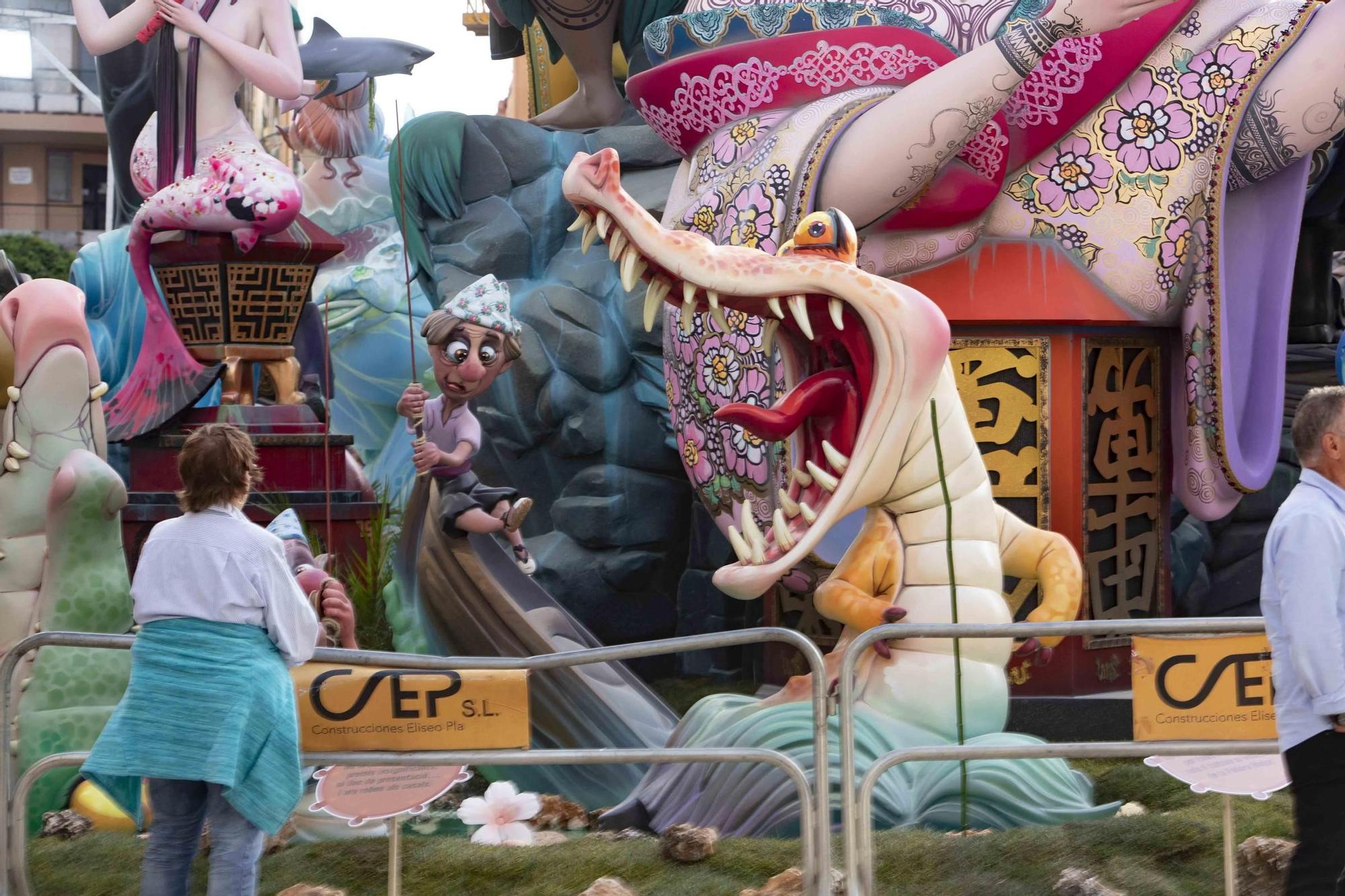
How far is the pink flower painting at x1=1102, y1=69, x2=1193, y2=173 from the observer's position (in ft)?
17.7

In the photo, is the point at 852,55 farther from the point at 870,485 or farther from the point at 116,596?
the point at 116,596

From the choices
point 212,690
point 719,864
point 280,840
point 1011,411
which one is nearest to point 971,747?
point 719,864

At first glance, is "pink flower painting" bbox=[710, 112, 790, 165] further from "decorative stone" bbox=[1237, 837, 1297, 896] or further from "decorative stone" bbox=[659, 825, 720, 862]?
"decorative stone" bbox=[1237, 837, 1297, 896]

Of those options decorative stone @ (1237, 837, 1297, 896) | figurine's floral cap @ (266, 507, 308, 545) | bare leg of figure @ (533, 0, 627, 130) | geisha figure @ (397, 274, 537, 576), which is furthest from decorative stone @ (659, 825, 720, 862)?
bare leg of figure @ (533, 0, 627, 130)

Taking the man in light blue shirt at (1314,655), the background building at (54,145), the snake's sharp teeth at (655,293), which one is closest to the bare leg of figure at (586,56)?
the snake's sharp teeth at (655,293)

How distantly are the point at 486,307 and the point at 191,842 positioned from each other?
2837 millimetres

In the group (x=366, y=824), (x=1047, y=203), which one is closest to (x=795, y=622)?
(x=1047, y=203)

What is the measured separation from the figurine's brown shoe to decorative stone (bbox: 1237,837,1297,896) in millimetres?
2498

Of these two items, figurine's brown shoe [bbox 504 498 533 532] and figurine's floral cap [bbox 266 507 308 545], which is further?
figurine's brown shoe [bbox 504 498 533 532]

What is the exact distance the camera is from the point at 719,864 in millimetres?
3744

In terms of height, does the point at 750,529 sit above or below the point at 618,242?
below

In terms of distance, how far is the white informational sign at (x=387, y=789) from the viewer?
342 centimetres

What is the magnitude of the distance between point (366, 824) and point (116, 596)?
3.47ft

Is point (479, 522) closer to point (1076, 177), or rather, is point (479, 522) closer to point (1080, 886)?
point (1076, 177)
